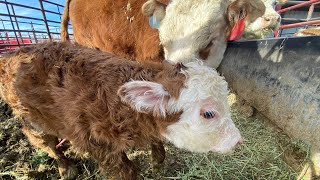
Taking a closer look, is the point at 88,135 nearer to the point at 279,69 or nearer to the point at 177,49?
the point at 177,49

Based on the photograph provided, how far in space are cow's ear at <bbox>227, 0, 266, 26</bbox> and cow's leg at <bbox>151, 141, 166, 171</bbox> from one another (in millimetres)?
2058

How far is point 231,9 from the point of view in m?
3.43

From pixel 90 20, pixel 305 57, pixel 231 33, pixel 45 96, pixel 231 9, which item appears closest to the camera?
pixel 45 96

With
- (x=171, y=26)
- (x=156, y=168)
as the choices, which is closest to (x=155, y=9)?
(x=171, y=26)

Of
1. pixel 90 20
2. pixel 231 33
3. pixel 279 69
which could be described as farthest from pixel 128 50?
pixel 279 69

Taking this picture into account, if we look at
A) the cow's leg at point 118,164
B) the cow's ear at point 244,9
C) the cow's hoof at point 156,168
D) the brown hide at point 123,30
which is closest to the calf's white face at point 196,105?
the cow's leg at point 118,164

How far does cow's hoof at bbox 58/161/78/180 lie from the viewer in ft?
9.61

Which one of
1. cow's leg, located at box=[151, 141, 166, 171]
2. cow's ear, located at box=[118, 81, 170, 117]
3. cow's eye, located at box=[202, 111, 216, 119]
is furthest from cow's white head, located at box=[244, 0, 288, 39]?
cow's ear, located at box=[118, 81, 170, 117]

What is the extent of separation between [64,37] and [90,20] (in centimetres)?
132

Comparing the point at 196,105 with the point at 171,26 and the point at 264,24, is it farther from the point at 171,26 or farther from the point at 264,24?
the point at 264,24

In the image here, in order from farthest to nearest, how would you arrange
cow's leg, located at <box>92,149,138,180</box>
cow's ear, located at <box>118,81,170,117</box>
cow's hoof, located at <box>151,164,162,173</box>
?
cow's hoof, located at <box>151,164,162,173</box>, cow's leg, located at <box>92,149,138,180</box>, cow's ear, located at <box>118,81,170,117</box>

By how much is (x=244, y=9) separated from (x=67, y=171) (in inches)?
124

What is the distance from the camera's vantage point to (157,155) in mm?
2814

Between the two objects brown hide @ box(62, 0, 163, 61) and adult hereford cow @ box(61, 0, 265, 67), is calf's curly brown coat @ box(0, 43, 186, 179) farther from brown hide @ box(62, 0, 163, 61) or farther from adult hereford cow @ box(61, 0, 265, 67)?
brown hide @ box(62, 0, 163, 61)
